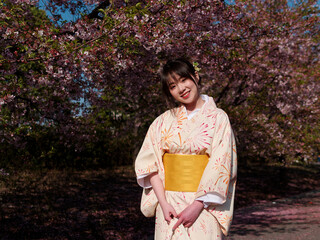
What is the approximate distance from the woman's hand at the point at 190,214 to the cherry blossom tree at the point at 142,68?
1970 mm

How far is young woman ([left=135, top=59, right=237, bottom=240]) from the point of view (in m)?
2.41

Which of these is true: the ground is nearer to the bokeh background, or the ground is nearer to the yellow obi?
the bokeh background

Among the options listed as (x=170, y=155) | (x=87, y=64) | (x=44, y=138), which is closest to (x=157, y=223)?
(x=170, y=155)

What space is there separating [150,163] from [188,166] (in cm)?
32

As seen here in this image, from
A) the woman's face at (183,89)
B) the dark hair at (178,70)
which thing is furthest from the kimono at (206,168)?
the dark hair at (178,70)

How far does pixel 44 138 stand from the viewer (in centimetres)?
1191

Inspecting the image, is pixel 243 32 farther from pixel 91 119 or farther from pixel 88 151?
pixel 88 151

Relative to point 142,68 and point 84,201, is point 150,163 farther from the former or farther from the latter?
point 84,201

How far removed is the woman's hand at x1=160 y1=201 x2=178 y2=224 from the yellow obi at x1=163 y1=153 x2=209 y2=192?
12 centimetres

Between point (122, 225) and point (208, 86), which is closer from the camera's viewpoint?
point (122, 225)

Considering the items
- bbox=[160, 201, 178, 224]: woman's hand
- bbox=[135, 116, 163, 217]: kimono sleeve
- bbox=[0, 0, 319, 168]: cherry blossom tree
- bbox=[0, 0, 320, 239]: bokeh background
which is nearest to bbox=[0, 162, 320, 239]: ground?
bbox=[0, 0, 320, 239]: bokeh background

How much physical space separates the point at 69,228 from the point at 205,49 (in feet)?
12.5

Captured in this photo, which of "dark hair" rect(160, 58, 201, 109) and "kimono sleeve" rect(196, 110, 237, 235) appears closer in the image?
"kimono sleeve" rect(196, 110, 237, 235)

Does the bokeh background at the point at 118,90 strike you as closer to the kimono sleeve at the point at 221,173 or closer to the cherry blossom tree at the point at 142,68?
the cherry blossom tree at the point at 142,68
